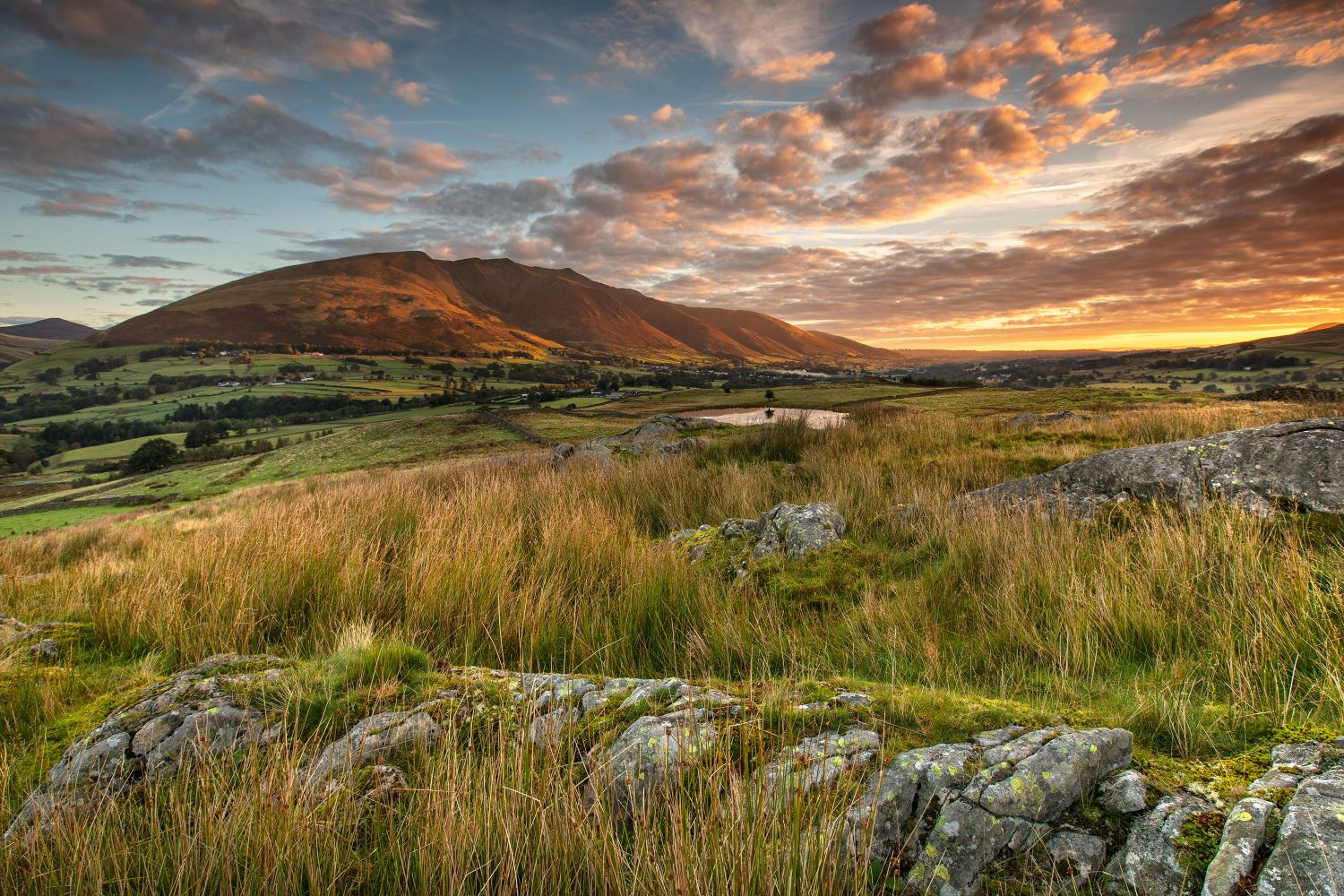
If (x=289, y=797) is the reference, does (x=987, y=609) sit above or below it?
below

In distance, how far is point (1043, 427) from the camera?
40.8ft

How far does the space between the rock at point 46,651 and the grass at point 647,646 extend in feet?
0.52

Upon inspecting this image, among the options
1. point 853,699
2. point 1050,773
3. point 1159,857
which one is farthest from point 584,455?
point 1159,857

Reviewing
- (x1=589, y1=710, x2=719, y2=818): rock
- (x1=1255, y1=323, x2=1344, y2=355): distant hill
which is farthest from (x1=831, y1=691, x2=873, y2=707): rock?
(x1=1255, y1=323, x2=1344, y2=355): distant hill

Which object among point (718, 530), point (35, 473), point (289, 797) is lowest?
point (35, 473)

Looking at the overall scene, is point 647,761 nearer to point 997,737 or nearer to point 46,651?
point 997,737

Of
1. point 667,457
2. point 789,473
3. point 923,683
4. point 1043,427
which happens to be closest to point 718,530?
point 923,683

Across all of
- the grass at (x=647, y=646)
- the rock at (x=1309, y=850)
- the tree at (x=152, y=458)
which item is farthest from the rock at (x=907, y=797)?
the tree at (x=152, y=458)

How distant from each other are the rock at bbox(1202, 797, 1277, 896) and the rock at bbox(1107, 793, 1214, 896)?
64mm

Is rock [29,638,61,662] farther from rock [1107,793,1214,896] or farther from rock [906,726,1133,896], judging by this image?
rock [1107,793,1214,896]

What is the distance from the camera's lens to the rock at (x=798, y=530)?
17.1 ft

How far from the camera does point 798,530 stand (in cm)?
538

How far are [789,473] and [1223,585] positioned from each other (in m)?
6.29

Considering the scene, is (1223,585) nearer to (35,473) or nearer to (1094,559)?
(1094,559)
